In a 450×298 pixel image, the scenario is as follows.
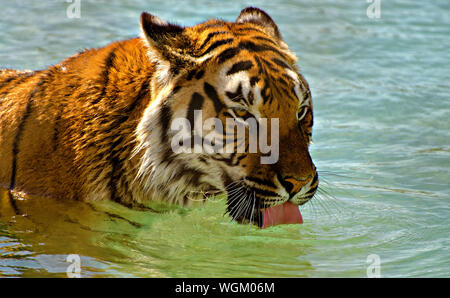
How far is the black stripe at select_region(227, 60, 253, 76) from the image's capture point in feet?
13.5

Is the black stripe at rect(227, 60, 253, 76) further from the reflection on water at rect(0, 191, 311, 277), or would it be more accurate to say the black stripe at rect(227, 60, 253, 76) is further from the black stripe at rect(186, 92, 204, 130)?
the reflection on water at rect(0, 191, 311, 277)

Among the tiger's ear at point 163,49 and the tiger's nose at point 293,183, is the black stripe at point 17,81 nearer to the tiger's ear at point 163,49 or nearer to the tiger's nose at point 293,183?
the tiger's ear at point 163,49

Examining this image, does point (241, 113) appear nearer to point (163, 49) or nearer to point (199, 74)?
point (199, 74)

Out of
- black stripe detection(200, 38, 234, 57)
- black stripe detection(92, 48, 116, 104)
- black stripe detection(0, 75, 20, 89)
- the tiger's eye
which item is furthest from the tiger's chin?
black stripe detection(0, 75, 20, 89)

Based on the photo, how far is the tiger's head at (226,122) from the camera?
4016mm

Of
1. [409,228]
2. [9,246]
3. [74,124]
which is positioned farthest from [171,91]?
[409,228]

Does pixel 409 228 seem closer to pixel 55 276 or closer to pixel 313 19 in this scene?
pixel 55 276

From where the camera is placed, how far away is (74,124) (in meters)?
4.38

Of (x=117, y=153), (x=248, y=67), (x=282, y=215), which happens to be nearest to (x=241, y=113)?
(x=248, y=67)

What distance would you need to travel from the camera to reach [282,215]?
13.9ft

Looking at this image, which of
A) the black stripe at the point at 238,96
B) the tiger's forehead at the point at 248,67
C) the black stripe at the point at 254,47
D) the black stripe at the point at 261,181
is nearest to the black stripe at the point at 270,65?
the tiger's forehead at the point at 248,67

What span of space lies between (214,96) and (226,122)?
0.16m
